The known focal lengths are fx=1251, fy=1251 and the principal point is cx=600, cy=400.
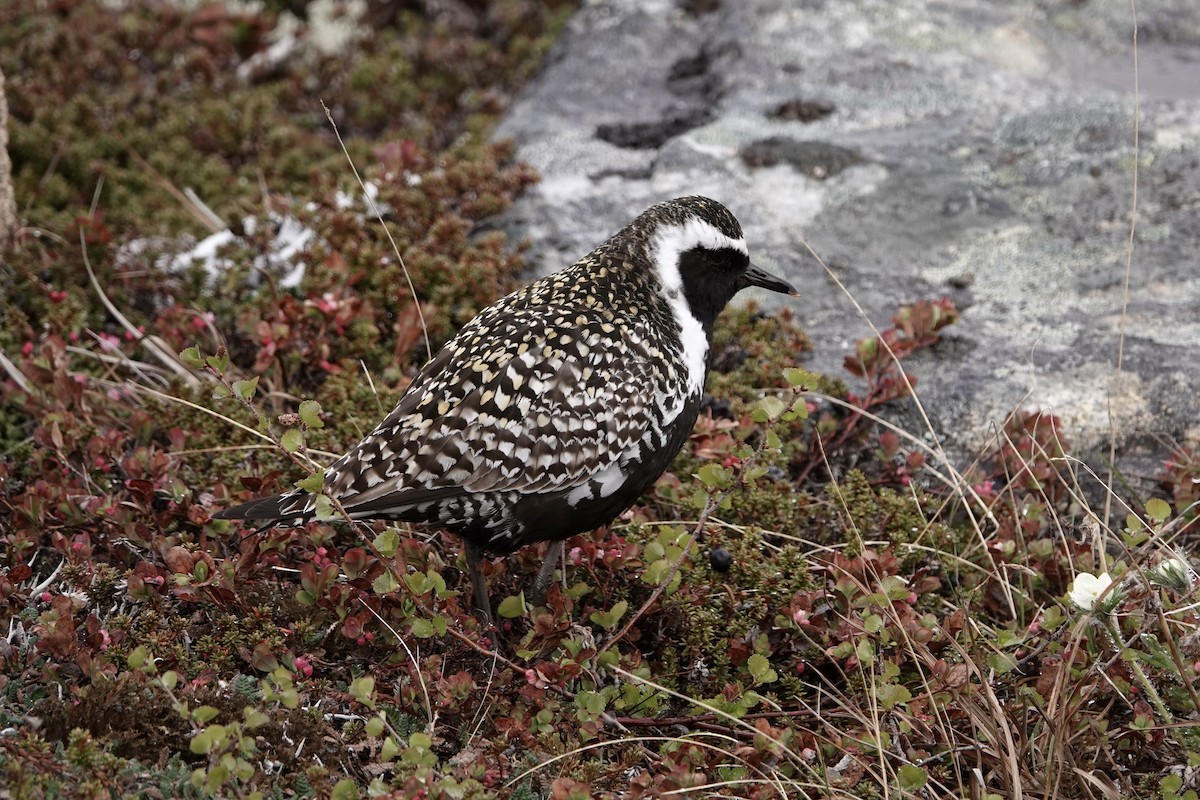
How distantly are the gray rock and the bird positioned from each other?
174 centimetres

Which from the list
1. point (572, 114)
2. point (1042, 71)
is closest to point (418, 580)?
point (572, 114)

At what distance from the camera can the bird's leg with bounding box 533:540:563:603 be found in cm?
485

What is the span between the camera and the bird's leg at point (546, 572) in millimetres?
4848

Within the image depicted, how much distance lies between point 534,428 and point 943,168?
3811mm

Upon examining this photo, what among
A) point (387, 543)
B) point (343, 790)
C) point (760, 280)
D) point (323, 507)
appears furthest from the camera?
point (760, 280)

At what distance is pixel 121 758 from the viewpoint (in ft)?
12.1

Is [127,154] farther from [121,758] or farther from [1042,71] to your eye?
[1042,71]

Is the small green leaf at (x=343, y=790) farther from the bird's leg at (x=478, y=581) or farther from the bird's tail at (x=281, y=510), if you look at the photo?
the bird's leg at (x=478, y=581)

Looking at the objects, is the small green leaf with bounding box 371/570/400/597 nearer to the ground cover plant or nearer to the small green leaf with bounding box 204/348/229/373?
the ground cover plant

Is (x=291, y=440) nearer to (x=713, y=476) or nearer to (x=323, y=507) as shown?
(x=323, y=507)

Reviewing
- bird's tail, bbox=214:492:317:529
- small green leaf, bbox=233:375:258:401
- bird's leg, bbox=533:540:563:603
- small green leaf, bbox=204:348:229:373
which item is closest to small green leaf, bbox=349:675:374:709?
bird's tail, bbox=214:492:317:529

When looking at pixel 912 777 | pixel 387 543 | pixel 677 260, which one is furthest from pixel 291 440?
pixel 912 777

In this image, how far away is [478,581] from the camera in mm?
4699

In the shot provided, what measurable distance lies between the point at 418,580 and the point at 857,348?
2670 mm
